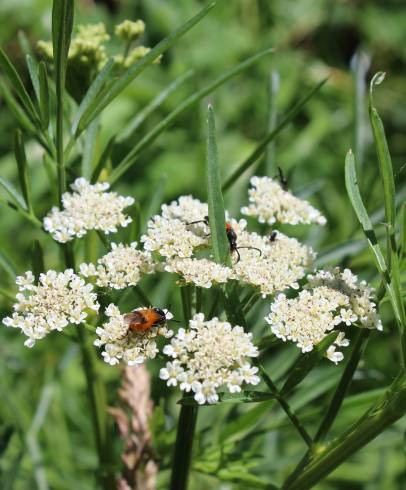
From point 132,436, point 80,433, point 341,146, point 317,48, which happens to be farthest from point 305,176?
point 132,436

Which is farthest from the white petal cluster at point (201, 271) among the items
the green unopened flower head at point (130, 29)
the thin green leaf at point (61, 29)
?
the green unopened flower head at point (130, 29)

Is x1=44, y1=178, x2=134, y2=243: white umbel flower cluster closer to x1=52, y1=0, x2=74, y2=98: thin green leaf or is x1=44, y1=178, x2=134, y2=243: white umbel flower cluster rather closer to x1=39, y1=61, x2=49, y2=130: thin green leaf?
x1=39, y1=61, x2=49, y2=130: thin green leaf

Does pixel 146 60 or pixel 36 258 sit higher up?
pixel 146 60

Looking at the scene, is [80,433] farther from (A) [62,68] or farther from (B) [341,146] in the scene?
(B) [341,146]

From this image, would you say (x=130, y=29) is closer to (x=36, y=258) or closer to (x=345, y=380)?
(x=36, y=258)

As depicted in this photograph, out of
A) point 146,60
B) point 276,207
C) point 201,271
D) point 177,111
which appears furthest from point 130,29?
point 201,271

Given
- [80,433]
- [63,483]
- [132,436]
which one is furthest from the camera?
[80,433]

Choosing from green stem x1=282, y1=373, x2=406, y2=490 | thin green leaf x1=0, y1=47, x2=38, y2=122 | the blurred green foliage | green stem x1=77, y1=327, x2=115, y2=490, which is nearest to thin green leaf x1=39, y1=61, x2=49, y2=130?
thin green leaf x1=0, y1=47, x2=38, y2=122
